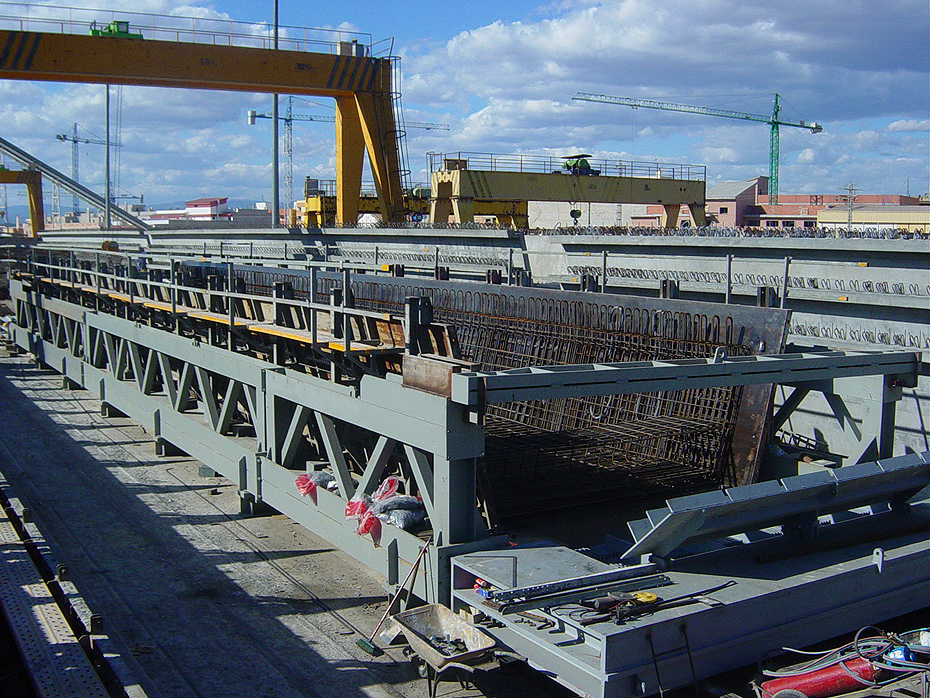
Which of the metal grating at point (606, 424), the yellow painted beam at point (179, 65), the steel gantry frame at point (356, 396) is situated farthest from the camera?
the yellow painted beam at point (179, 65)

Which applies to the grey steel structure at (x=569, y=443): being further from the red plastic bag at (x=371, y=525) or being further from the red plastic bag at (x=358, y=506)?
the red plastic bag at (x=358, y=506)

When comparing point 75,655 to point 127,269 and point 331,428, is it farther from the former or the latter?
point 127,269

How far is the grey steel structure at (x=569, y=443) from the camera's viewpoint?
4914 mm

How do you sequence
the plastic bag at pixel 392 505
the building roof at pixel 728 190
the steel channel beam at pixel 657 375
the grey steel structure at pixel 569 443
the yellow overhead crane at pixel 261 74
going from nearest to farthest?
1. the grey steel structure at pixel 569 443
2. the steel channel beam at pixel 657 375
3. the plastic bag at pixel 392 505
4. the yellow overhead crane at pixel 261 74
5. the building roof at pixel 728 190

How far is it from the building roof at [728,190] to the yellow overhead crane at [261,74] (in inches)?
1680

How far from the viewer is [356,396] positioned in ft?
21.1

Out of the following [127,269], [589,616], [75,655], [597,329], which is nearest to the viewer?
[589,616]

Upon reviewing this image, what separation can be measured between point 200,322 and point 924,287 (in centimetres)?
848

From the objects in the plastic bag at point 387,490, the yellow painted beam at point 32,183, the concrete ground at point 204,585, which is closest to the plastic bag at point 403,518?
the plastic bag at point 387,490

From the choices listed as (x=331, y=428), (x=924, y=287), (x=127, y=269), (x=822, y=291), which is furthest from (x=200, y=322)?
(x=924, y=287)

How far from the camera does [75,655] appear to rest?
5000 millimetres

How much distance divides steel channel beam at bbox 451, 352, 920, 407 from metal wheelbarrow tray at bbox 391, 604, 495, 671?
1.37 m

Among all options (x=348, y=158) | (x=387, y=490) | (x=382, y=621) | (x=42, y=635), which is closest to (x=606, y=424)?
(x=387, y=490)

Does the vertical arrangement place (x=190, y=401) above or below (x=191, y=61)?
below
